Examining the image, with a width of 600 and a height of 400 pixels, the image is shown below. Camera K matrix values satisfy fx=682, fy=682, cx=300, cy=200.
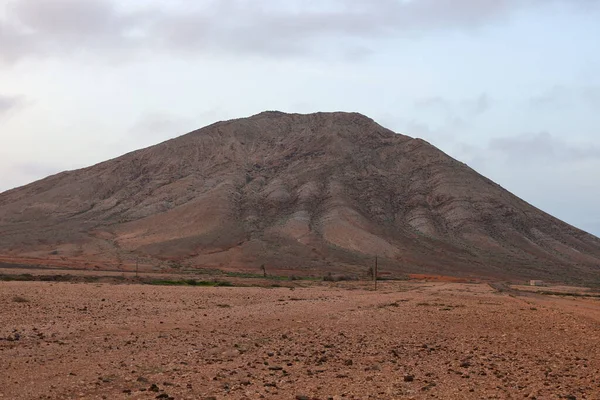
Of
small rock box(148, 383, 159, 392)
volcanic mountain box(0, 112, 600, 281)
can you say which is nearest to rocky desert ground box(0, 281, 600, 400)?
small rock box(148, 383, 159, 392)

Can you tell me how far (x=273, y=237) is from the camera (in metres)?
90.9

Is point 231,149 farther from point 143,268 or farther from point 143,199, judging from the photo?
point 143,268

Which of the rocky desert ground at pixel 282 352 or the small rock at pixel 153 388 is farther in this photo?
the rocky desert ground at pixel 282 352

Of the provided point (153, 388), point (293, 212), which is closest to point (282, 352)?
point (153, 388)

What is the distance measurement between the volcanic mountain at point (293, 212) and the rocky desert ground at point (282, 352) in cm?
4749

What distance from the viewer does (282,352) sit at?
1577 cm

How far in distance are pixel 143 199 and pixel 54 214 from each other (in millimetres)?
13316

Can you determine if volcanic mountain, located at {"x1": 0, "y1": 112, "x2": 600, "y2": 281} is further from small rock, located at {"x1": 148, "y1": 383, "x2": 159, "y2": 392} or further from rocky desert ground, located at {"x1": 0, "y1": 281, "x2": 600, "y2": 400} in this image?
small rock, located at {"x1": 148, "y1": 383, "x2": 159, "y2": 392}

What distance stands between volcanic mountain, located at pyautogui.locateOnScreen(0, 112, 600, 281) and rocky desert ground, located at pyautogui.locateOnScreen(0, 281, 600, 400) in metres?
47.5

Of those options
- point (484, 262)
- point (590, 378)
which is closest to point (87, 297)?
point (590, 378)

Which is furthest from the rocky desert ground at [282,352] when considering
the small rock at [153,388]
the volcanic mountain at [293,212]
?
the volcanic mountain at [293,212]

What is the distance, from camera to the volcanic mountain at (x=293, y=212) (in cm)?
8462

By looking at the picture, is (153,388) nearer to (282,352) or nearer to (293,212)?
(282,352)

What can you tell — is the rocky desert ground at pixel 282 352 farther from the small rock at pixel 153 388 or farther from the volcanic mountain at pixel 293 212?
the volcanic mountain at pixel 293 212
